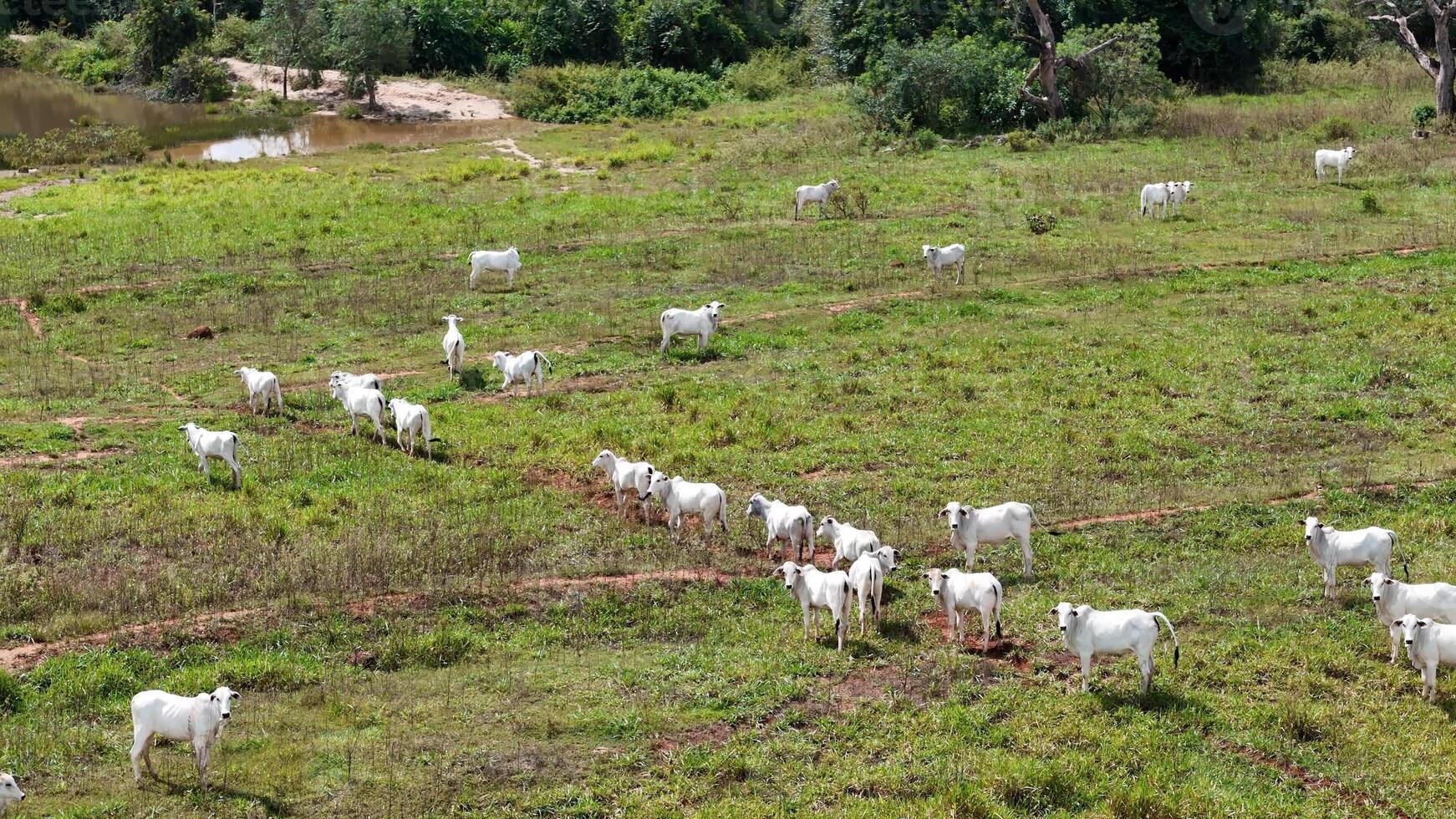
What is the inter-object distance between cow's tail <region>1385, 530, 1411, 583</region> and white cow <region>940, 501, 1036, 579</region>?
3.93 meters

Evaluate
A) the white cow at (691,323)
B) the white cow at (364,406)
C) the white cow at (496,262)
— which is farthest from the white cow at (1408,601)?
the white cow at (496,262)

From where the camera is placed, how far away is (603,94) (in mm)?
60750

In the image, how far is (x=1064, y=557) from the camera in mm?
17500

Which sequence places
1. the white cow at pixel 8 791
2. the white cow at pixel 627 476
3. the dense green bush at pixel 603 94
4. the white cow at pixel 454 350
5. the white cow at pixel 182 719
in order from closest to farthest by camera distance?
the white cow at pixel 8 791 < the white cow at pixel 182 719 < the white cow at pixel 627 476 < the white cow at pixel 454 350 < the dense green bush at pixel 603 94

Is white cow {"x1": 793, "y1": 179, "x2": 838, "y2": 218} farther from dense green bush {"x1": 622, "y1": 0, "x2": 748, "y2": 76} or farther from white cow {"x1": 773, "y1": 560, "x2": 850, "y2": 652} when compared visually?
dense green bush {"x1": 622, "y1": 0, "x2": 748, "y2": 76}

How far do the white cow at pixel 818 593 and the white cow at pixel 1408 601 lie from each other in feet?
17.6

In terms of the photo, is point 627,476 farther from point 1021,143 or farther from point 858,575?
point 1021,143

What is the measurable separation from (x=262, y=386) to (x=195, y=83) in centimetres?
4972

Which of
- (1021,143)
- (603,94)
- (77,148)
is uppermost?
(603,94)

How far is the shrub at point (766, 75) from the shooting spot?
63.0m

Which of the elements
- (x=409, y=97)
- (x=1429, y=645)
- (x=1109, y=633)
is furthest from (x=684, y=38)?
(x=1429, y=645)

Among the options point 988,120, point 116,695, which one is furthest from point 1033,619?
point 988,120

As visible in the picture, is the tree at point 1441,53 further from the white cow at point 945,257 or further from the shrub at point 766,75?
the shrub at point 766,75

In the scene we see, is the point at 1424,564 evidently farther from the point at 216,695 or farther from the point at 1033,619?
the point at 216,695
